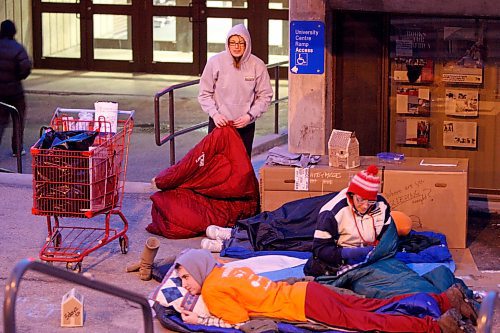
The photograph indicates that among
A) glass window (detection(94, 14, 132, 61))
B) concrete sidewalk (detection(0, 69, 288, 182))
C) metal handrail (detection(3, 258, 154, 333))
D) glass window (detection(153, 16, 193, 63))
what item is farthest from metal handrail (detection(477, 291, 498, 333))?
glass window (detection(94, 14, 132, 61))

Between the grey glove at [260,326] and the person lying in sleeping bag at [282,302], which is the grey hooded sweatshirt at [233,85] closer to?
the person lying in sleeping bag at [282,302]

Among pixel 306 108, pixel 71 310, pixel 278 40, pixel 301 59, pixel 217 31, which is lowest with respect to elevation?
pixel 71 310

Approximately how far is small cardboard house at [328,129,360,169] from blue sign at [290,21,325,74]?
179 cm

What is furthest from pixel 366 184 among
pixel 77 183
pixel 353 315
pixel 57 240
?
pixel 57 240

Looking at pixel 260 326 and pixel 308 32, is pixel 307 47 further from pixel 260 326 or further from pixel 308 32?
pixel 260 326

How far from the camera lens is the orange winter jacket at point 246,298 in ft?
25.4

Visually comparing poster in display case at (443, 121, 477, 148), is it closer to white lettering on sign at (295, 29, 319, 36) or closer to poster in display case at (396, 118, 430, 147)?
poster in display case at (396, 118, 430, 147)

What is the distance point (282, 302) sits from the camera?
7789mm

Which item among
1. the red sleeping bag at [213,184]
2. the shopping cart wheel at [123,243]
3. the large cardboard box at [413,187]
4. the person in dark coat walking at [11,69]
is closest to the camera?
the shopping cart wheel at [123,243]

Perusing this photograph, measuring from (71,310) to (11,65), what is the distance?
24.1ft

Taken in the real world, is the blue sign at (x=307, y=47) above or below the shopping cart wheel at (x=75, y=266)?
above

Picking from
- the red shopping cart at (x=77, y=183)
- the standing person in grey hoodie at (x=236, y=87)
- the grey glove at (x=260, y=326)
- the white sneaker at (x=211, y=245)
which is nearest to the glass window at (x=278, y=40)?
the standing person in grey hoodie at (x=236, y=87)

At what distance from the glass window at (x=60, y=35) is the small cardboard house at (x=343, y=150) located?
482 inches

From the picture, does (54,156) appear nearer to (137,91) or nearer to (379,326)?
(379,326)
